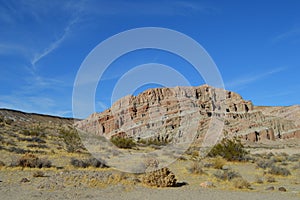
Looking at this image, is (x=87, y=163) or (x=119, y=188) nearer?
(x=119, y=188)

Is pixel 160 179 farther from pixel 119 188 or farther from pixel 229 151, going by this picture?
pixel 229 151

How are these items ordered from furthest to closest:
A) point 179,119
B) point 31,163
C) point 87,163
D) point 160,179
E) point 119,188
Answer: point 179,119, point 87,163, point 31,163, point 160,179, point 119,188

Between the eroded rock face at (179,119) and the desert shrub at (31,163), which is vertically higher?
the eroded rock face at (179,119)

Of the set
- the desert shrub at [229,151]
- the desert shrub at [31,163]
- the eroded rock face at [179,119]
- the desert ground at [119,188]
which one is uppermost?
the eroded rock face at [179,119]

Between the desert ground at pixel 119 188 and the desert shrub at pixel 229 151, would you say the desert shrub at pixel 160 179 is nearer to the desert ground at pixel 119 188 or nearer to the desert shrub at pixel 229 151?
the desert ground at pixel 119 188

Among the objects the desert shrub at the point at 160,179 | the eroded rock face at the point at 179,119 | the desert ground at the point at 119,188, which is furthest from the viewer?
the eroded rock face at the point at 179,119

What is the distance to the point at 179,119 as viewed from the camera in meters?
87.2

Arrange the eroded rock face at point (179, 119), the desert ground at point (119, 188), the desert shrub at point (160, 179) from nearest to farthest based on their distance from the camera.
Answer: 1. the desert ground at point (119, 188)
2. the desert shrub at point (160, 179)
3. the eroded rock face at point (179, 119)

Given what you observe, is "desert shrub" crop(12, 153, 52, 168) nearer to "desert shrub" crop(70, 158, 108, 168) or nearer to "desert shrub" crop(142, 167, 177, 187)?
"desert shrub" crop(70, 158, 108, 168)

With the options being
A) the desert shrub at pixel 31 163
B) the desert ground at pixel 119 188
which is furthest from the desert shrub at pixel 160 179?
the desert shrub at pixel 31 163

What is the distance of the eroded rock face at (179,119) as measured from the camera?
271 feet

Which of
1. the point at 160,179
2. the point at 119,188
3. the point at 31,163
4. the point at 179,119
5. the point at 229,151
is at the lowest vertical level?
the point at 119,188

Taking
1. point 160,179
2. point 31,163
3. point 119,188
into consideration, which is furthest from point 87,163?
point 160,179

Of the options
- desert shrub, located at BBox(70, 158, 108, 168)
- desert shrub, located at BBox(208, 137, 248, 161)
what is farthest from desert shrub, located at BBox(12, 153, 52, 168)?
desert shrub, located at BBox(208, 137, 248, 161)
